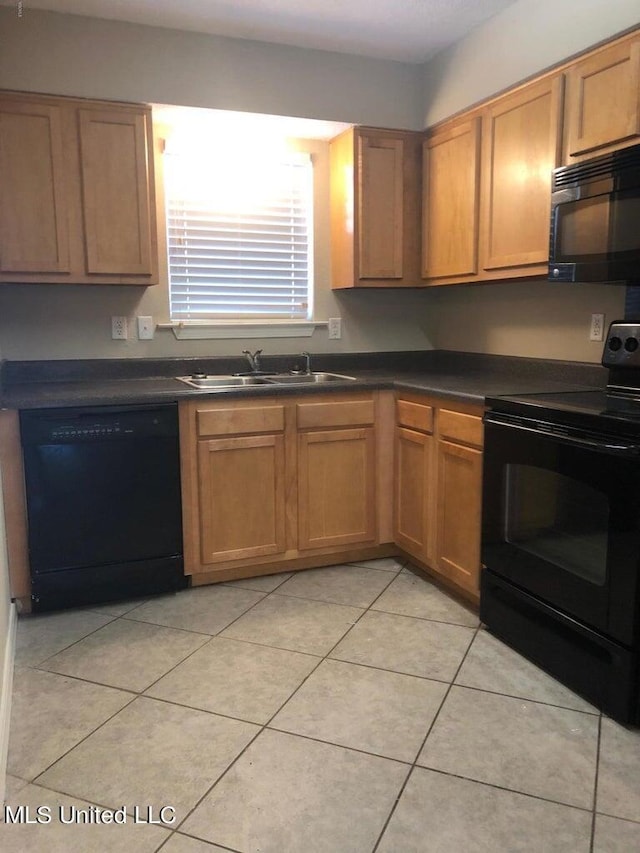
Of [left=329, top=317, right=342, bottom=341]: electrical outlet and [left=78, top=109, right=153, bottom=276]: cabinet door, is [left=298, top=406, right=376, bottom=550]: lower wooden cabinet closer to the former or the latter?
[left=329, top=317, right=342, bottom=341]: electrical outlet

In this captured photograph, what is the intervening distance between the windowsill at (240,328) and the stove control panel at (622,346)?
159cm

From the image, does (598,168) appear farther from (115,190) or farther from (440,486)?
(115,190)

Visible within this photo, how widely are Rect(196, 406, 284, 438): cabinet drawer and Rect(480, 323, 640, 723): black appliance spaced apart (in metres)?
0.92

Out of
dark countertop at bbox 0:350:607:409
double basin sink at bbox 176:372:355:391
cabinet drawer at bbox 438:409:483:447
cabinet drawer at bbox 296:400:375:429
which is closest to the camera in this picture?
cabinet drawer at bbox 438:409:483:447

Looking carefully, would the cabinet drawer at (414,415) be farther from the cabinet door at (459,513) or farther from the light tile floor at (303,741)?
the light tile floor at (303,741)

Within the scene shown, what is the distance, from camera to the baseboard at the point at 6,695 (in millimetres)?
1667

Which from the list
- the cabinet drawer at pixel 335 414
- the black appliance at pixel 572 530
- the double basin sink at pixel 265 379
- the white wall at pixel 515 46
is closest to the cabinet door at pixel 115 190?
the double basin sink at pixel 265 379

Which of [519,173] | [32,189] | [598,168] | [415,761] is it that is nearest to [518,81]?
[519,173]

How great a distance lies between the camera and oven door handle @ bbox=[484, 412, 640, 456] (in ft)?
5.89

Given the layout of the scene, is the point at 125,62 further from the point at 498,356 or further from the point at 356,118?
the point at 498,356

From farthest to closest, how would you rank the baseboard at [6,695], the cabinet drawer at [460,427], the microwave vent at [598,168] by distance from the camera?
the cabinet drawer at [460,427]
the microwave vent at [598,168]
the baseboard at [6,695]

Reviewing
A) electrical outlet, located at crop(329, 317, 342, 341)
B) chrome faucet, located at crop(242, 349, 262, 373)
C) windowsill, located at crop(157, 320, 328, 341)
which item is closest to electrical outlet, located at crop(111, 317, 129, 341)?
windowsill, located at crop(157, 320, 328, 341)

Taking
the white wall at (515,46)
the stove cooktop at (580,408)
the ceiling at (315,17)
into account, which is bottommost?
the stove cooktop at (580,408)

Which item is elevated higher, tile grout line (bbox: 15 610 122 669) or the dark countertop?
the dark countertop
